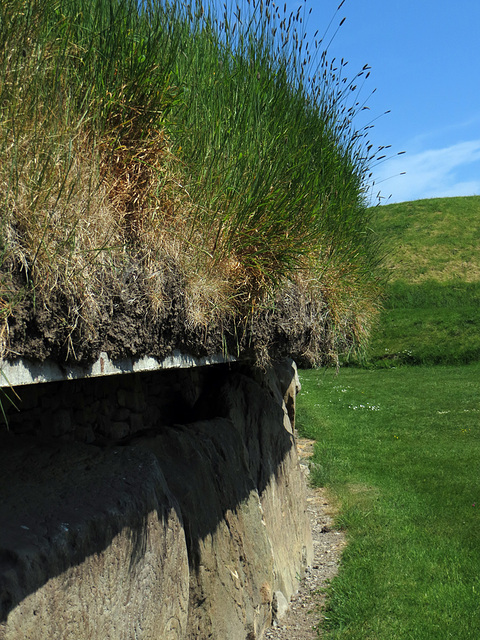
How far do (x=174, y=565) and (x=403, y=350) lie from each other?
1991 cm

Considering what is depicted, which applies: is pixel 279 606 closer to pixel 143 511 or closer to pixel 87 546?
pixel 143 511

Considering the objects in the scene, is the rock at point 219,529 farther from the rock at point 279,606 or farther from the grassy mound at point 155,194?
the grassy mound at point 155,194

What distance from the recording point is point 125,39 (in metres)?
2.69

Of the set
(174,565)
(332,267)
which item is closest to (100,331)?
(174,565)

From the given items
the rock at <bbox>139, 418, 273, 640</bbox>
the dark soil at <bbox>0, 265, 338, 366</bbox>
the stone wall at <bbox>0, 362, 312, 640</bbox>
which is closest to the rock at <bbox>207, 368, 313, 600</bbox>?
the stone wall at <bbox>0, 362, 312, 640</bbox>

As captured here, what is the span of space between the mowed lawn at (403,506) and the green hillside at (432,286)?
2.76 m

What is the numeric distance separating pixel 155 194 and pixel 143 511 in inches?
53.7

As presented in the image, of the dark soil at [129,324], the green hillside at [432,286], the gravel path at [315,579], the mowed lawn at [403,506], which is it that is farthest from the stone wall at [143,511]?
the green hillside at [432,286]

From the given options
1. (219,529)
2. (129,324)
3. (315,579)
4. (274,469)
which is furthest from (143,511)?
(315,579)

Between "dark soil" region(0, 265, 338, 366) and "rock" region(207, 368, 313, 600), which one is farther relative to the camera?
"rock" region(207, 368, 313, 600)

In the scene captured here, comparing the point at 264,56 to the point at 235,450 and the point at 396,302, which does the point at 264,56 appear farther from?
the point at 396,302

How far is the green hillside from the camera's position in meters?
21.5

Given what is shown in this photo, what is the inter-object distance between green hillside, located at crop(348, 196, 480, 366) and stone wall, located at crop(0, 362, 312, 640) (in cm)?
1115

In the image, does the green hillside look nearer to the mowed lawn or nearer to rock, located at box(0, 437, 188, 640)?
the mowed lawn
